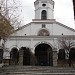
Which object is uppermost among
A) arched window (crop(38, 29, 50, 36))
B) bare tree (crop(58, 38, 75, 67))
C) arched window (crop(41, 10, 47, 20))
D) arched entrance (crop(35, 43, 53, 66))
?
arched window (crop(41, 10, 47, 20))

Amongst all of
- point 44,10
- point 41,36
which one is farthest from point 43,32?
point 44,10

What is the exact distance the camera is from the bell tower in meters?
47.3

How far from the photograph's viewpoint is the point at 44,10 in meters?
47.8

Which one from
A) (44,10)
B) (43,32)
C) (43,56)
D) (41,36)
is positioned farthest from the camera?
(44,10)

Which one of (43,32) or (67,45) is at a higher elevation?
(43,32)

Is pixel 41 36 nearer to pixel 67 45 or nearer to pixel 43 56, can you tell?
pixel 43 56

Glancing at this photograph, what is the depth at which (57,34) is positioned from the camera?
44.3m

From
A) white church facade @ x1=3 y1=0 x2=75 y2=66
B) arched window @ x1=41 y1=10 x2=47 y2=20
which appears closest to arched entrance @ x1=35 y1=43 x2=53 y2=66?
white church facade @ x1=3 y1=0 x2=75 y2=66

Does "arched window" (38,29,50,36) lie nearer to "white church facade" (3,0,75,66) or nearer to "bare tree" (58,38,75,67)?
"white church facade" (3,0,75,66)

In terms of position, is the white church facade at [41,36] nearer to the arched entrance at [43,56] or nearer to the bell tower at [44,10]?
the arched entrance at [43,56]

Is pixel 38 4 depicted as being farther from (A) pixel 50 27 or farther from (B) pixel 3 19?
(B) pixel 3 19

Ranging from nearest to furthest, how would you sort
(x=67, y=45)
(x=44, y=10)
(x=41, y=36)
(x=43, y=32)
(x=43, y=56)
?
(x=67, y=45), (x=43, y=56), (x=41, y=36), (x=43, y=32), (x=44, y=10)

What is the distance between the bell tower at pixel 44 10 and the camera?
4734 centimetres

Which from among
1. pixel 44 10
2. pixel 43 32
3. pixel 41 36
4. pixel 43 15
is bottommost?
pixel 41 36
